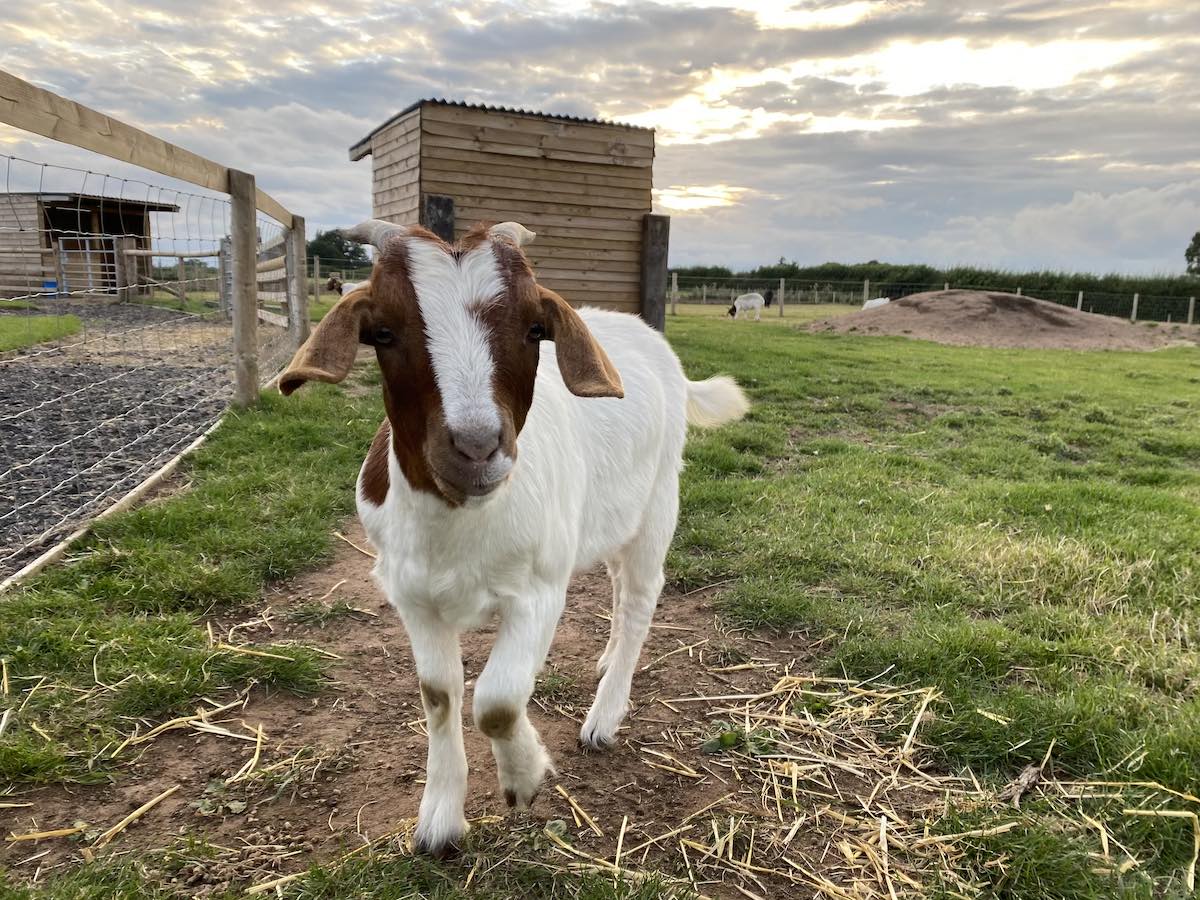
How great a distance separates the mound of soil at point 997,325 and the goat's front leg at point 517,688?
1813 centimetres

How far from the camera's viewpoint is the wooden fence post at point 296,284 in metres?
9.73

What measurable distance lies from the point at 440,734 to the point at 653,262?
1048cm

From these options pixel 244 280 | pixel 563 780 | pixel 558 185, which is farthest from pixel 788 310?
pixel 563 780

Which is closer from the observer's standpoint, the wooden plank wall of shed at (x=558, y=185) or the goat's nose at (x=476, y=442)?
the goat's nose at (x=476, y=442)

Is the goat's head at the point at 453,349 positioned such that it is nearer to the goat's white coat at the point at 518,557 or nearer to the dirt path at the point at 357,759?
the goat's white coat at the point at 518,557

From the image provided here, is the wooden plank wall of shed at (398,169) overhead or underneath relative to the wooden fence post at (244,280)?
overhead

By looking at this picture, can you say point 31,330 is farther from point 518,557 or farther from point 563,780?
point 518,557

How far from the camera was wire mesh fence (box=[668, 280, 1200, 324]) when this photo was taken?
2938 cm

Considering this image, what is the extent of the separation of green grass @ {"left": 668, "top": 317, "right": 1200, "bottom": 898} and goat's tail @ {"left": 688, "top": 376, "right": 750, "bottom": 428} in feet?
2.77

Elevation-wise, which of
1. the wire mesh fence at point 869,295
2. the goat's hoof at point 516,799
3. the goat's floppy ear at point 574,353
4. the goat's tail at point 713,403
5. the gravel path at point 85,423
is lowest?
the goat's hoof at point 516,799

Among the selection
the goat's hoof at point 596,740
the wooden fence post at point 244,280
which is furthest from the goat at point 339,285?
the goat's hoof at point 596,740

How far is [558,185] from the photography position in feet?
36.9

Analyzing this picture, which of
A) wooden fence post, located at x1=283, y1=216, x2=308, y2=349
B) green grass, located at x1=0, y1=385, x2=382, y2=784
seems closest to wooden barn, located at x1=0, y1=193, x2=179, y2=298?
wooden fence post, located at x1=283, y1=216, x2=308, y2=349

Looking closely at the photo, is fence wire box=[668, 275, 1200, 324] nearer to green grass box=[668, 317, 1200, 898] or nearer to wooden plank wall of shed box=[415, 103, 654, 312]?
wooden plank wall of shed box=[415, 103, 654, 312]
